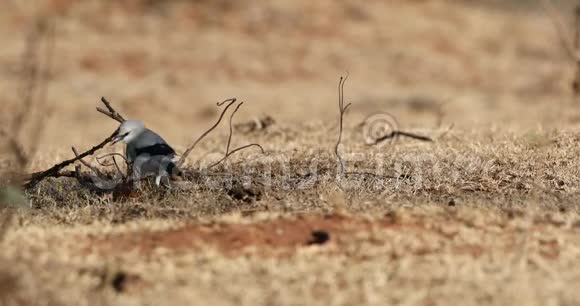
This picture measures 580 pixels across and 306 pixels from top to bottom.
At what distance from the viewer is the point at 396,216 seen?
4676mm

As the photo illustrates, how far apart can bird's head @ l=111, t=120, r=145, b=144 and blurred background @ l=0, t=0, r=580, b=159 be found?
612 centimetres

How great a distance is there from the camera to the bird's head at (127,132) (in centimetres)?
535

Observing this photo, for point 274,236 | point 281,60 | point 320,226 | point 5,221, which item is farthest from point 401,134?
point 281,60

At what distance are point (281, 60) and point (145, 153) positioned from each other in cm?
1092

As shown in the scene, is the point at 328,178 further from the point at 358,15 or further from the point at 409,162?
the point at 358,15

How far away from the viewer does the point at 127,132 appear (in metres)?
5.37

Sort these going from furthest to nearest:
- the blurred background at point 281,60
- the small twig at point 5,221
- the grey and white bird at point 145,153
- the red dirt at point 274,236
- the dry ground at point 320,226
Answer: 1. the blurred background at point 281,60
2. the grey and white bird at point 145,153
3. the red dirt at point 274,236
4. the small twig at point 5,221
5. the dry ground at point 320,226

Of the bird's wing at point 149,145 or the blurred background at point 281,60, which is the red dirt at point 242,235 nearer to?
the bird's wing at point 149,145

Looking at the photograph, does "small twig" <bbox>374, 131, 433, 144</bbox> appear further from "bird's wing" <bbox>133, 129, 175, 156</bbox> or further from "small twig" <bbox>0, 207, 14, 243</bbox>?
"small twig" <bbox>0, 207, 14, 243</bbox>

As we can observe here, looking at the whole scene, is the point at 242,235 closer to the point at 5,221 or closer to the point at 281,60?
the point at 5,221

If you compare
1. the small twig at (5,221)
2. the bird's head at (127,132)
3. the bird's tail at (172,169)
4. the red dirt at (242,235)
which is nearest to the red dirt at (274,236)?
the red dirt at (242,235)

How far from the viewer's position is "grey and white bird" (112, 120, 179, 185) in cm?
519

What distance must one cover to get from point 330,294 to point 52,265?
4.19 feet

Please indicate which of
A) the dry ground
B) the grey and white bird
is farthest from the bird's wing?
the dry ground
